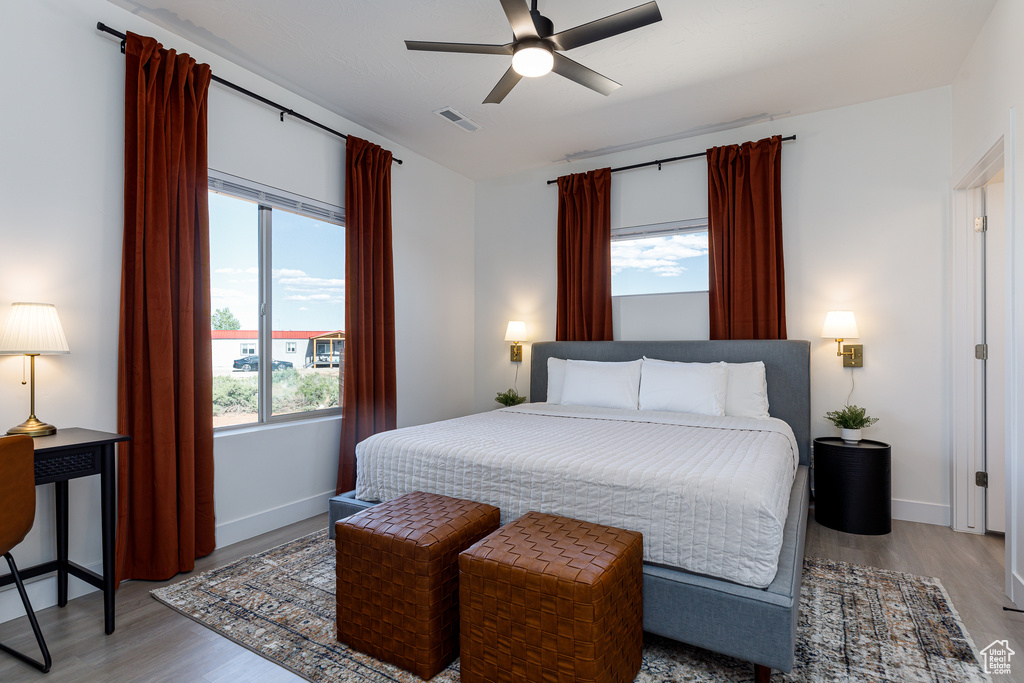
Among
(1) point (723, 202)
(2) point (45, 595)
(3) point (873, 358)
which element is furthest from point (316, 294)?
(3) point (873, 358)

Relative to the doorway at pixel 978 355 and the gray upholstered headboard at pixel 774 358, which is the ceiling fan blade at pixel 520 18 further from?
the doorway at pixel 978 355

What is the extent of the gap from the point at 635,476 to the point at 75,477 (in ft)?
6.96

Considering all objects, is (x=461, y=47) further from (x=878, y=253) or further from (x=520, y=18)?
(x=878, y=253)

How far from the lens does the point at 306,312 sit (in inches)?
137

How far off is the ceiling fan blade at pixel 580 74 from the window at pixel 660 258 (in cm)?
177

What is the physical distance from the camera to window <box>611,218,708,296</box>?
403 centimetres

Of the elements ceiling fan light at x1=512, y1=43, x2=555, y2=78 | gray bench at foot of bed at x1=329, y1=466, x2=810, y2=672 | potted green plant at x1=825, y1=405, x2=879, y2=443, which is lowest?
gray bench at foot of bed at x1=329, y1=466, x2=810, y2=672

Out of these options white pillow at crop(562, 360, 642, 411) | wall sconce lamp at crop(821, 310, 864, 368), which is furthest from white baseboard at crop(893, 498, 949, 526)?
white pillow at crop(562, 360, 642, 411)

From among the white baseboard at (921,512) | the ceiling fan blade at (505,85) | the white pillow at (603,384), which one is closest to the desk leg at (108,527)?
the ceiling fan blade at (505,85)

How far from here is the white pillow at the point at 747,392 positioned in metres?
3.31

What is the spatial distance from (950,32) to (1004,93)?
561 millimetres

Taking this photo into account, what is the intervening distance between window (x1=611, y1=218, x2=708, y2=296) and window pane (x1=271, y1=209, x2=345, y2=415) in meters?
2.28

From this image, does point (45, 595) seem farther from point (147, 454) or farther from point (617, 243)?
point (617, 243)

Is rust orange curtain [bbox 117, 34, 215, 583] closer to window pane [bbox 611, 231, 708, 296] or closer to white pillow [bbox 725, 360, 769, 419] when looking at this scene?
window pane [bbox 611, 231, 708, 296]
